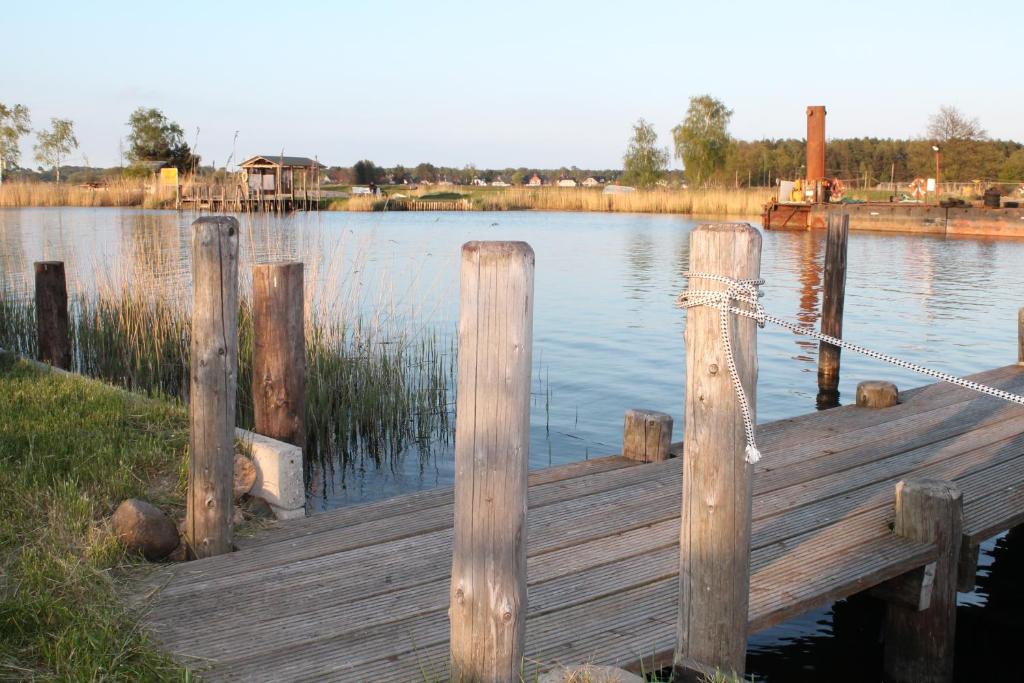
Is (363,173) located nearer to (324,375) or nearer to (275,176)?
(275,176)

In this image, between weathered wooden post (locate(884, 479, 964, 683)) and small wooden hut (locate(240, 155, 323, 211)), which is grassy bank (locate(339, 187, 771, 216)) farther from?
weathered wooden post (locate(884, 479, 964, 683))

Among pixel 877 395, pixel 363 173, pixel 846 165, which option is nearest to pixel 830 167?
pixel 846 165

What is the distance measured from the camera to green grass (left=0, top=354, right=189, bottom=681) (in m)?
3.11

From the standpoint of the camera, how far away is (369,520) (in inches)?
185

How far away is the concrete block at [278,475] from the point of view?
15.6ft

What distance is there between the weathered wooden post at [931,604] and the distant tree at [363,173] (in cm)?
10700

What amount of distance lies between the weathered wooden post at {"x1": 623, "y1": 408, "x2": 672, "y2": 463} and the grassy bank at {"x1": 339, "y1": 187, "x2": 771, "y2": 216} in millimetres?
41535

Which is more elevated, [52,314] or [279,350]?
Answer: [279,350]

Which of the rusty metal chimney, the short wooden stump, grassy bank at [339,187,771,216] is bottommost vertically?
the short wooden stump

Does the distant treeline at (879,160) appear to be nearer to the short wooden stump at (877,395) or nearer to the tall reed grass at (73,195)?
the tall reed grass at (73,195)

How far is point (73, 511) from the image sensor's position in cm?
421

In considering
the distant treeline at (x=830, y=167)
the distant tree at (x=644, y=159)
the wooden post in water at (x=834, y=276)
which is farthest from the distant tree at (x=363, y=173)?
the wooden post in water at (x=834, y=276)

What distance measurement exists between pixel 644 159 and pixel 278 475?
292ft

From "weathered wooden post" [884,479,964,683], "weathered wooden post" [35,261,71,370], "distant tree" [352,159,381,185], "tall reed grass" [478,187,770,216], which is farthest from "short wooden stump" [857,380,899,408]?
"distant tree" [352,159,381,185]
